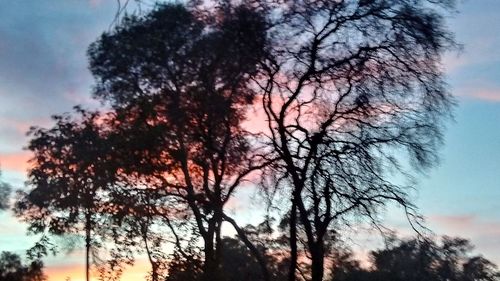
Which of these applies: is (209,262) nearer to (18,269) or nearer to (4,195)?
(18,269)

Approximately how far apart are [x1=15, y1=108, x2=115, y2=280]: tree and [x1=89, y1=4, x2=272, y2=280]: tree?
1.36m

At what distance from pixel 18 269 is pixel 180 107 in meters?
8.20

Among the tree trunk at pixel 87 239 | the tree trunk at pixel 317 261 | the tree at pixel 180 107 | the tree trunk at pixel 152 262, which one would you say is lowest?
the tree trunk at pixel 317 261

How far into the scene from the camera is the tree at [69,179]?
24.5m

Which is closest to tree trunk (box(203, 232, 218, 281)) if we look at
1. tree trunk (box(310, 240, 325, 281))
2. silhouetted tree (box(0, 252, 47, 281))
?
tree trunk (box(310, 240, 325, 281))

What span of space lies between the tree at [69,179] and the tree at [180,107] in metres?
1.36

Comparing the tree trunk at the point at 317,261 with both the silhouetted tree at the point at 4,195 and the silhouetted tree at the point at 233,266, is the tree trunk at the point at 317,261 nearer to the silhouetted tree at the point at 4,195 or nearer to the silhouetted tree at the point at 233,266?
the silhouetted tree at the point at 233,266

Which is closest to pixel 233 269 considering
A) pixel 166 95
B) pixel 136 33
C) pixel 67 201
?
pixel 67 201

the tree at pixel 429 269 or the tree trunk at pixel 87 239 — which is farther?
the tree at pixel 429 269

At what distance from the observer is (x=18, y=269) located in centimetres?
2641

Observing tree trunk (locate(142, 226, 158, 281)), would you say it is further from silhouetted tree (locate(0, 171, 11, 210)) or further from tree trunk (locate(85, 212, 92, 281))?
silhouetted tree (locate(0, 171, 11, 210))

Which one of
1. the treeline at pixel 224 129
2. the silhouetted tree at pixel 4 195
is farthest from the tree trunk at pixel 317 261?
the silhouetted tree at pixel 4 195

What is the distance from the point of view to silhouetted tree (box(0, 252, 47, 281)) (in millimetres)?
25344

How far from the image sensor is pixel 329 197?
66.0 feet
